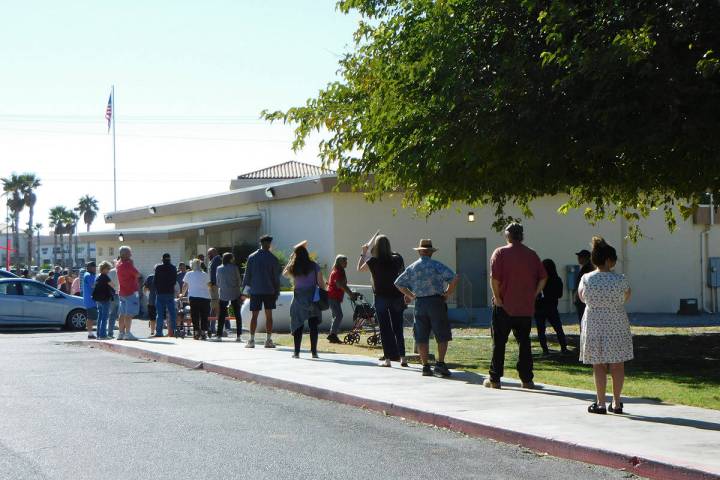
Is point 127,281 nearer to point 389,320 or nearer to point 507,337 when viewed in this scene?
point 389,320

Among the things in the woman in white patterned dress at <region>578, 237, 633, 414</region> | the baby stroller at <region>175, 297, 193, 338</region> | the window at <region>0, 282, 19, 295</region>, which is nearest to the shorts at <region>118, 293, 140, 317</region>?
the baby stroller at <region>175, 297, 193, 338</region>

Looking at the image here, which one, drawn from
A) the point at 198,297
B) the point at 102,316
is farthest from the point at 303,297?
the point at 102,316

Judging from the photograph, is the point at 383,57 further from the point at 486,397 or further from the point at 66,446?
the point at 66,446

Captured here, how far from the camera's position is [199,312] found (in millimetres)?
21000

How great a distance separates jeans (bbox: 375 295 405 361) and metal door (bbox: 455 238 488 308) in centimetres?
1669

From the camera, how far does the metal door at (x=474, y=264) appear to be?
31391 millimetres

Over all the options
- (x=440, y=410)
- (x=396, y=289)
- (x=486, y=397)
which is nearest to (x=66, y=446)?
(x=440, y=410)

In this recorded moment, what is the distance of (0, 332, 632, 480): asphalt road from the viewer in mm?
7500

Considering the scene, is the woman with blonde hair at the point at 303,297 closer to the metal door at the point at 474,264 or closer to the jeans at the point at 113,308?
the jeans at the point at 113,308

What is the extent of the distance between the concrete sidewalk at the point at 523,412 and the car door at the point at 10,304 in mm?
13283

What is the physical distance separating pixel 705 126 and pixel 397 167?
4.75m

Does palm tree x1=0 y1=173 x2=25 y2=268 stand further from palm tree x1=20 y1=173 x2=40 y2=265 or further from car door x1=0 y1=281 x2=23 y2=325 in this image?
car door x1=0 y1=281 x2=23 y2=325

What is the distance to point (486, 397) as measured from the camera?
1100 centimetres

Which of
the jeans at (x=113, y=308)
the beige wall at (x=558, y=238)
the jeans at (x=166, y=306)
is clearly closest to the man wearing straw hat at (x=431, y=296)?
the jeans at (x=166, y=306)
